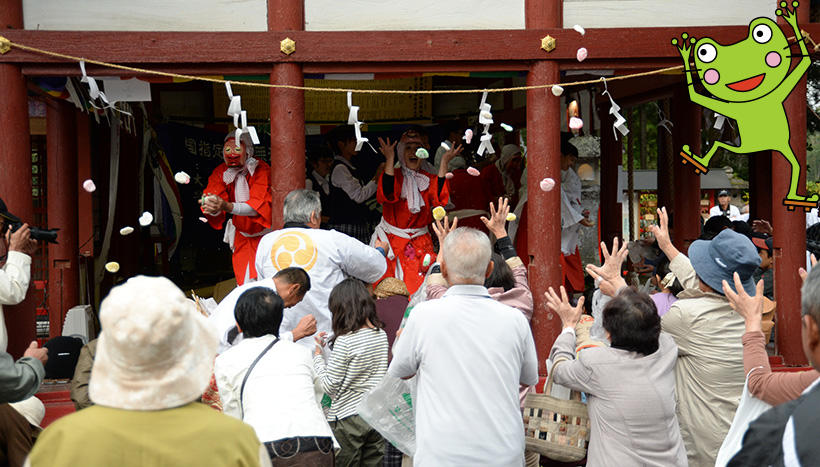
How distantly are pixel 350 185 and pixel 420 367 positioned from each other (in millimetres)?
5100

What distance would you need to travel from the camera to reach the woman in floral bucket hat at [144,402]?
6.24ft

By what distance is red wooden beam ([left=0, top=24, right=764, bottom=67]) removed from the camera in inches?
221

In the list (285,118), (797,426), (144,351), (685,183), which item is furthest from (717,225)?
(144,351)

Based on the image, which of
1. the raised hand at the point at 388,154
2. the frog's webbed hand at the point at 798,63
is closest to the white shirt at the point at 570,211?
the raised hand at the point at 388,154

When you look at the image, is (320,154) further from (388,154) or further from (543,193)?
(543,193)

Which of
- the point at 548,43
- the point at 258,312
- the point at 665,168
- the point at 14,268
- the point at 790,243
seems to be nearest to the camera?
the point at 258,312

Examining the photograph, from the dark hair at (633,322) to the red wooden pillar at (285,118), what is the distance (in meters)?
2.94

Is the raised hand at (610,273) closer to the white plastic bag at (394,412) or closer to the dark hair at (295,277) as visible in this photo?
the white plastic bag at (394,412)

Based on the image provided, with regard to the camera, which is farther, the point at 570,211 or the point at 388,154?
the point at 570,211

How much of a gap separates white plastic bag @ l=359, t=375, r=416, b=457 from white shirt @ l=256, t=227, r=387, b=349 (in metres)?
1.29

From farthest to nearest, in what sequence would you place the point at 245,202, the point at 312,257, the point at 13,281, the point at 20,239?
1. the point at 245,202
2. the point at 312,257
3. the point at 20,239
4. the point at 13,281

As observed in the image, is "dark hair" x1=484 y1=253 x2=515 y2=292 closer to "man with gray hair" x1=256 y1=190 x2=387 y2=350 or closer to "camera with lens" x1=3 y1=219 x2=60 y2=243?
"man with gray hair" x1=256 y1=190 x2=387 y2=350

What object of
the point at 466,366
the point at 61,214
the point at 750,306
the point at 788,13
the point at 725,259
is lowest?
the point at 466,366

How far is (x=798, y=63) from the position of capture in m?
5.68
